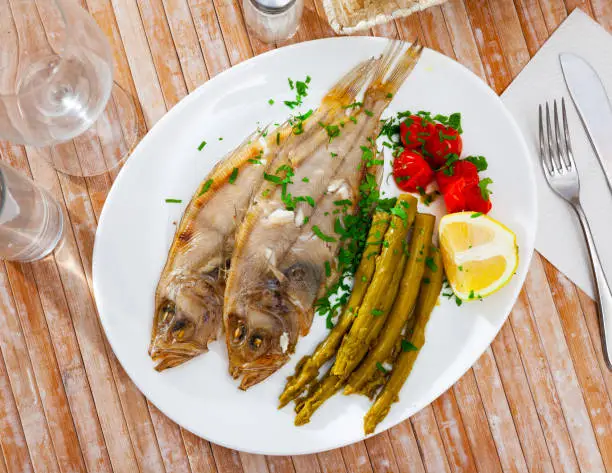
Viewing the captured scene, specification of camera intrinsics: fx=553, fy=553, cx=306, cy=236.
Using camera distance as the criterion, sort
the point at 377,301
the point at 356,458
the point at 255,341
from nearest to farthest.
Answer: the point at 255,341 < the point at 377,301 < the point at 356,458

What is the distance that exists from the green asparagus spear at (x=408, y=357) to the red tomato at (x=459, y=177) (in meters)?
0.28

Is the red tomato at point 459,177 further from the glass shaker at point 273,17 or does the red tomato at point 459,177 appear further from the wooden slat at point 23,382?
the wooden slat at point 23,382

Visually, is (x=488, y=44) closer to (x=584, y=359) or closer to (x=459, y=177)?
(x=459, y=177)

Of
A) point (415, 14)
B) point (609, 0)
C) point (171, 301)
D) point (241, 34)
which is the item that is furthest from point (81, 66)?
point (609, 0)

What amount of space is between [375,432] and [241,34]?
5.70ft

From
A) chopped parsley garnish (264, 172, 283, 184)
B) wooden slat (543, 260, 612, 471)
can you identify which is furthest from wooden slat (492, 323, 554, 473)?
chopped parsley garnish (264, 172, 283, 184)

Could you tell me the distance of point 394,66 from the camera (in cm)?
226

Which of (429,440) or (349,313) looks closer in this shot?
(349,313)

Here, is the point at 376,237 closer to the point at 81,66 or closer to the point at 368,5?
the point at 368,5

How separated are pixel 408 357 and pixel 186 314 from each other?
885 millimetres

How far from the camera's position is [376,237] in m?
2.14

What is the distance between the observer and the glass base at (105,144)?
2.28m

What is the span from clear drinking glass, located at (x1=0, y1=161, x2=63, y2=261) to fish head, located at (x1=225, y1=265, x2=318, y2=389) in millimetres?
858

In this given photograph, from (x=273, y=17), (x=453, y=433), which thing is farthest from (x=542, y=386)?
(x=273, y=17)
